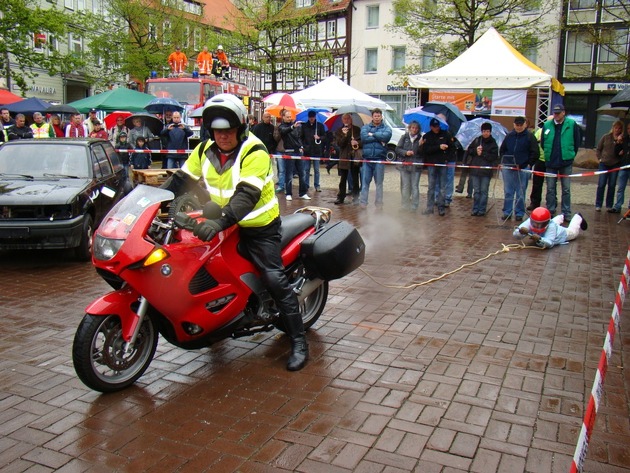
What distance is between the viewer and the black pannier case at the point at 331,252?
4926 mm

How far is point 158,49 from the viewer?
3597 cm

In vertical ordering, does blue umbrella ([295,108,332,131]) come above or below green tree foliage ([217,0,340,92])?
below

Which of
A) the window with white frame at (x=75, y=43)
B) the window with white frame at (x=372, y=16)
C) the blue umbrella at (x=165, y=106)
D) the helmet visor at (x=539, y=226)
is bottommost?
the helmet visor at (x=539, y=226)

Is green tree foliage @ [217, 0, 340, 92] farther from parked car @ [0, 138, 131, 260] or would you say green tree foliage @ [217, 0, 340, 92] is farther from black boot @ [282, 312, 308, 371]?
black boot @ [282, 312, 308, 371]

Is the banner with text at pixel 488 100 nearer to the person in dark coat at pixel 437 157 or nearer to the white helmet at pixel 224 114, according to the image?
the person in dark coat at pixel 437 157

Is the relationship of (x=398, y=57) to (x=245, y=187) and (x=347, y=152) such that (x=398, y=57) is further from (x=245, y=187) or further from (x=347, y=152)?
(x=245, y=187)

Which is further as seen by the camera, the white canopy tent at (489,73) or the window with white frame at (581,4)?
the window with white frame at (581,4)

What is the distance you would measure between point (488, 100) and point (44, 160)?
54.0 feet

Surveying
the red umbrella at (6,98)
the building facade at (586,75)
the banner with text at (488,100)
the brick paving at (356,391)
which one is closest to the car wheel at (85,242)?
the brick paving at (356,391)

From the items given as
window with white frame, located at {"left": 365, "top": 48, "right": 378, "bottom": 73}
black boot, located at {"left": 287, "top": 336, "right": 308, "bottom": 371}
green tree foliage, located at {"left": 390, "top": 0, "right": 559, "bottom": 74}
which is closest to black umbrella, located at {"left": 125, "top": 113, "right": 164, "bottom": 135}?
black boot, located at {"left": 287, "top": 336, "right": 308, "bottom": 371}

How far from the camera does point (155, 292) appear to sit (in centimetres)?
401

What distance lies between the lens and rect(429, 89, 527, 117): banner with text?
767 inches

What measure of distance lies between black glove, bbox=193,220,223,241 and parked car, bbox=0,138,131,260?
14.5 ft

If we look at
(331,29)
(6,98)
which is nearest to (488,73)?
(6,98)
